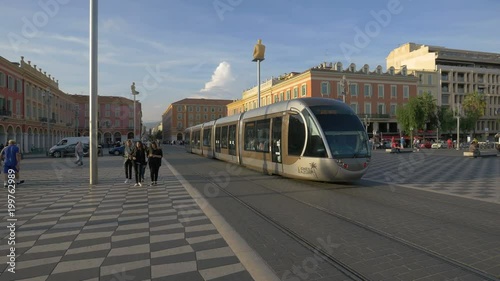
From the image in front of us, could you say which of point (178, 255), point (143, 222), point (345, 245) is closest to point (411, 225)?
point (345, 245)

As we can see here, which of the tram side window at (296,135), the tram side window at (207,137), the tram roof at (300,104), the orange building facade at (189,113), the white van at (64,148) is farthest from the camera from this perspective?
the orange building facade at (189,113)

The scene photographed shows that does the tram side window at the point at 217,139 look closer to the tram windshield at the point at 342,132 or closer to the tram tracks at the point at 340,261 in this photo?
the tram windshield at the point at 342,132

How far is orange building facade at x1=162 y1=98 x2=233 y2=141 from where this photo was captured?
4801 inches

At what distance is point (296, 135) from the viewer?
12039 millimetres

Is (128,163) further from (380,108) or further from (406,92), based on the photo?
(406,92)

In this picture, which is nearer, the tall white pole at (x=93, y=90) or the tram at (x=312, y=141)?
the tram at (x=312, y=141)

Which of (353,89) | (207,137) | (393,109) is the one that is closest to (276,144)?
(207,137)

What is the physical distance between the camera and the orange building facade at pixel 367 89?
58062mm

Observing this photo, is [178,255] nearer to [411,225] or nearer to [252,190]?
[411,225]

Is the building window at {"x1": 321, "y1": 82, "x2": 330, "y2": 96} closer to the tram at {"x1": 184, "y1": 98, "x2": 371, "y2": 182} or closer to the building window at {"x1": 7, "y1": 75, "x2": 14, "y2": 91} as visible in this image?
the tram at {"x1": 184, "y1": 98, "x2": 371, "y2": 182}

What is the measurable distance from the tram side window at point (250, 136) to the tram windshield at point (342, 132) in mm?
4738

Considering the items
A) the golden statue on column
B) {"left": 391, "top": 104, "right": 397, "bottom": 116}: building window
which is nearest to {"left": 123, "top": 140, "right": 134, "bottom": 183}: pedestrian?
the golden statue on column

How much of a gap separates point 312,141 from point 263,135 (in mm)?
3809

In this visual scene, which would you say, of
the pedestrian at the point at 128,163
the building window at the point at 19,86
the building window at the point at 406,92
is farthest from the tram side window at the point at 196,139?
the building window at the point at 406,92
